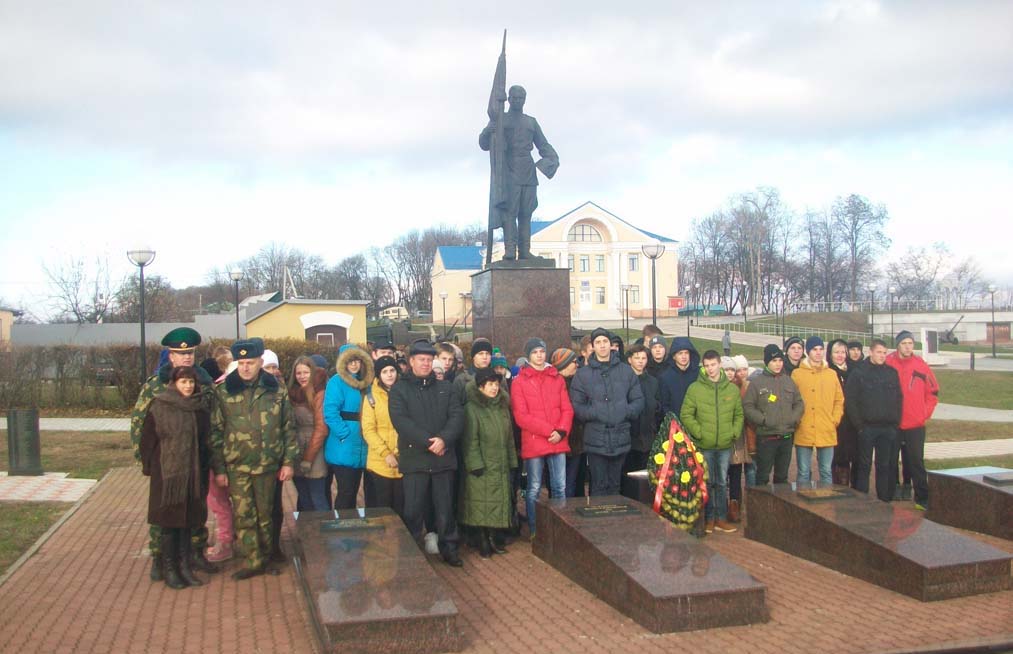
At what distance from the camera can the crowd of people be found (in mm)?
5820

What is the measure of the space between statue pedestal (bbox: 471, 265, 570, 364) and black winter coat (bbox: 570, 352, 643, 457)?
387cm

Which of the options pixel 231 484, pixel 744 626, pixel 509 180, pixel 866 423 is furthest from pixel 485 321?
pixel 744 626

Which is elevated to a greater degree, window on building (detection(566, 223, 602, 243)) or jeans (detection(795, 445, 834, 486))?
window on building (detection(566, 223, 602, 243))

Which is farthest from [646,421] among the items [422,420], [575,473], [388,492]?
[388,492]

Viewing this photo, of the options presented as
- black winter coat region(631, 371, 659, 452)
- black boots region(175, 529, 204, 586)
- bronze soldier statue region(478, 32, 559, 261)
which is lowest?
black boots region(175, 529, 204, 586)

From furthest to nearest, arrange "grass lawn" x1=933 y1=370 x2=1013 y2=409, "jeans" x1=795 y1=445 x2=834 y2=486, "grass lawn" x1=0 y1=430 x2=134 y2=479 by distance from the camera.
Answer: "grass lawn" x1=933 y1=370 x2=1013 y2=409 < "grass lawn" x1=0 y1=430 x2=134 y2=479 < "jeans" x1=795 y1=445 x2=834 y2=486

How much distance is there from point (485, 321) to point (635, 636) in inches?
268

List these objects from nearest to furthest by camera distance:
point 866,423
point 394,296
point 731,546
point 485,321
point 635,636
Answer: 1. point 635,636
2. point 731,546
3. point 866,423
4. point 485,321
5. point 394,296

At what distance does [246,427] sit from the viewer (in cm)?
581

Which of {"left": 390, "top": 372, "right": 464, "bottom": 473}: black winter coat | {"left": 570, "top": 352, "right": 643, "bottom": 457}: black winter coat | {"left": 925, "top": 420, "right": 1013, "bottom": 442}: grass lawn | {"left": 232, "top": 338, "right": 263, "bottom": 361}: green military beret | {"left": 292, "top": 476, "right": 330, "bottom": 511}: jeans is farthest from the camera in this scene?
{"left": 925, "top": 420, "right": 1013, "bottom": 442}: grass lawn

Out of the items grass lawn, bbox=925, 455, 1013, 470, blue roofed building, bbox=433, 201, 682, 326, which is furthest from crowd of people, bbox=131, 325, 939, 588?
blue roofed building, bbox=433, 201, 682, 326

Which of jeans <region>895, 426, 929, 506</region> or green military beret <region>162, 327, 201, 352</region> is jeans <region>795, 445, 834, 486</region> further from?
green military beret <region>162, 327, 201, 352</region>

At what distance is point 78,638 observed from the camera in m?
4.86

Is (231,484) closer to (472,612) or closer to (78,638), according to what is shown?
(78,638)
